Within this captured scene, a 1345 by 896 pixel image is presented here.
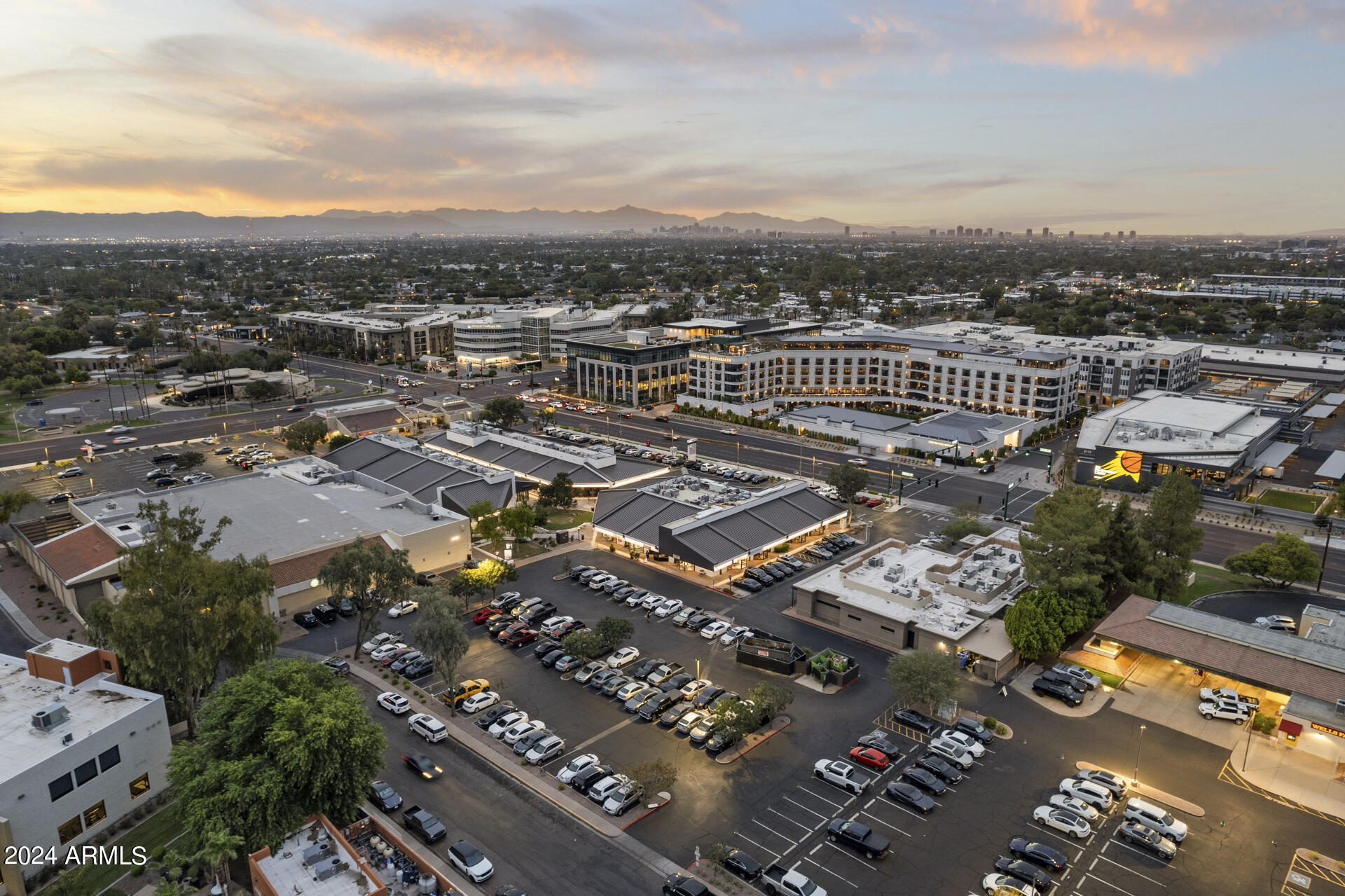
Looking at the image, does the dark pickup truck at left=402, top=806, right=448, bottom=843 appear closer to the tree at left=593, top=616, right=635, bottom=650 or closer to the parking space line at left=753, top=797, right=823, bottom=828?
the parking space line at left=753, top=797, right=823, bottom=828

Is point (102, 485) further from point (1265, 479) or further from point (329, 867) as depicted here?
point (1265, 479)

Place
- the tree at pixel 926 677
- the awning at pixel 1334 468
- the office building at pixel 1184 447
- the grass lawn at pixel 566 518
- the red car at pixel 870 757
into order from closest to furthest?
the red car at pixel 870 757, the tree at pixel 926 677, the grass lawn at pixel 566 518, the office building at pixel 1184 447, the awning at pixel 1334 468

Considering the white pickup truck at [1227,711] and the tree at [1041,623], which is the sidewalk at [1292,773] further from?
the tree at [1041,623]

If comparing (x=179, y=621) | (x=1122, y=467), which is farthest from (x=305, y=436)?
(x=1122, y=467)

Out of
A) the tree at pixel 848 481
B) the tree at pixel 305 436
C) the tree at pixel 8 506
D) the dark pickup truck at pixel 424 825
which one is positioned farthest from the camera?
the tree at pixel 305 436

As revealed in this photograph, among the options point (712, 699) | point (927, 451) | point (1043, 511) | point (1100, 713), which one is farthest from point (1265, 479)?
point (712, 699)

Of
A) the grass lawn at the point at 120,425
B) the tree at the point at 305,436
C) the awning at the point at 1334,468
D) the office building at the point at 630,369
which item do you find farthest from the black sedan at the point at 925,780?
the grass lawn at the point at 120,425

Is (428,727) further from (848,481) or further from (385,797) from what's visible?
(848,481)

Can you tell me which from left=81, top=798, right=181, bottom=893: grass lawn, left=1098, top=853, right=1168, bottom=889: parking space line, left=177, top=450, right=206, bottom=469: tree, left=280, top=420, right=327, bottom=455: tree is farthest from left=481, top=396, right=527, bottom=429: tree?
left=1098, top=853, right=1168, bottom=889: parking space line
